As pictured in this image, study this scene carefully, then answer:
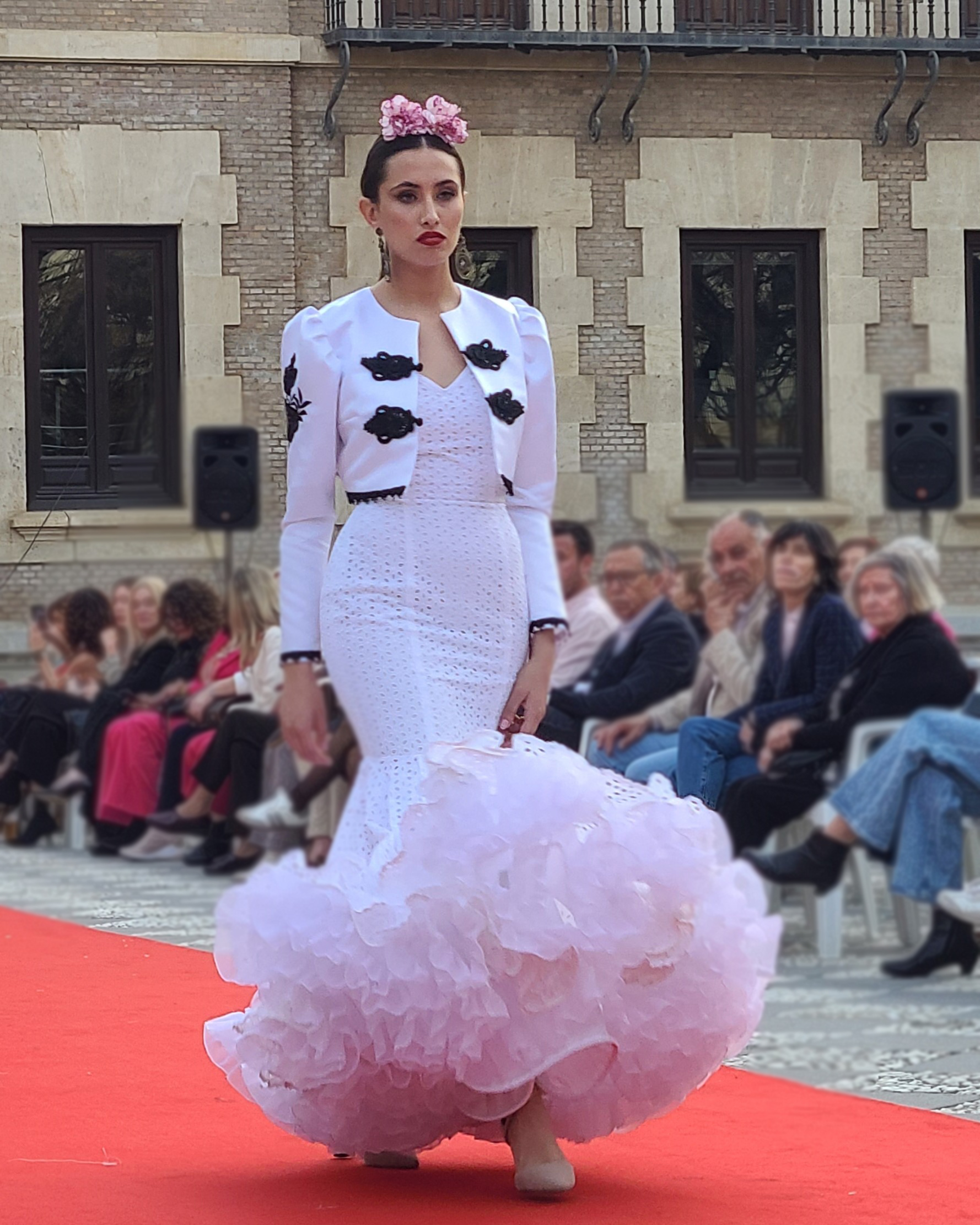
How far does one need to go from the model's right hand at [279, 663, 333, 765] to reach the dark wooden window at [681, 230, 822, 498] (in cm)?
1180

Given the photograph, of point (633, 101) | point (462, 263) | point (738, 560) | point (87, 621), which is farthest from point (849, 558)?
point (633, 101)

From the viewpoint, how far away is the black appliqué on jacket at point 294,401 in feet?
13.1

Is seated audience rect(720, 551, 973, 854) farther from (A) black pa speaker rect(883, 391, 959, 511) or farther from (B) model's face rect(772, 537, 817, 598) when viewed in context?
(A) black pa speaker rect(883, 391, 959, 511)

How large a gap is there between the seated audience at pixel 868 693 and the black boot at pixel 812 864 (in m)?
0.16

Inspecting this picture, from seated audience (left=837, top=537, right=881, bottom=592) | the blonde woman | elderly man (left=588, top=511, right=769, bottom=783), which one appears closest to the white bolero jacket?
elderly man (left=588, top=511, right=769, bottom=783)

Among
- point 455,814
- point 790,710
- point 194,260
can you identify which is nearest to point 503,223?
point 194,260

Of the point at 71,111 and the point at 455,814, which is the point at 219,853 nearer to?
the point at 455,814

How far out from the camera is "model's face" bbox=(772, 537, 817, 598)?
301 inches

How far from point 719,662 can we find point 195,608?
170 inches

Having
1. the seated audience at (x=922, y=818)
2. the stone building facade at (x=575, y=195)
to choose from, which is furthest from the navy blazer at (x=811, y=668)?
the stone building facade at (x=575, y=195)

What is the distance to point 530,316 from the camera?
4.16 metres

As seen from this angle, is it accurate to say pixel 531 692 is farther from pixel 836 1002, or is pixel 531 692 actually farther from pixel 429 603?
pixel 836 1002

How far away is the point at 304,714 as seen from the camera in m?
3.95

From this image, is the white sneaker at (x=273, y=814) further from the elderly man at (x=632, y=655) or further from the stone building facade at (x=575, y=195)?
the stone building facade at (x=575, y=195)
